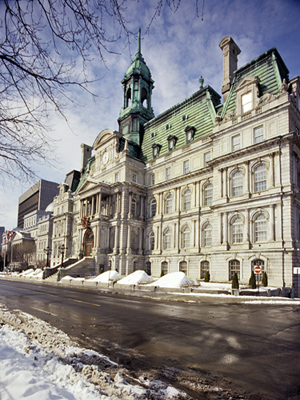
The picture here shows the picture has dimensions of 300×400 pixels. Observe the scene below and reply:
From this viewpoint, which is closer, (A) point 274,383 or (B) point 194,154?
(A) point 274,383

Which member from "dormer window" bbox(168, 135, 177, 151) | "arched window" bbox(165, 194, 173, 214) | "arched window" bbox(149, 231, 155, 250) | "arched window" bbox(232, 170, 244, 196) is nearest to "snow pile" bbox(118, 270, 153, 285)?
"arched window" bbox(232, 170, 244, 196)

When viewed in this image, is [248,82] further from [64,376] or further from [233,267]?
[64,376]

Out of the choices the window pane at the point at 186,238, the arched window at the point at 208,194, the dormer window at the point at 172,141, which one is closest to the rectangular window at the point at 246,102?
the arched window at the point at 208,194

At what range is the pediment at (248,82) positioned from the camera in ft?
106

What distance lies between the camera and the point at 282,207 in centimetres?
2769

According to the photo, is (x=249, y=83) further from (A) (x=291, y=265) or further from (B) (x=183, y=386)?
(B) (x=183, y=386)

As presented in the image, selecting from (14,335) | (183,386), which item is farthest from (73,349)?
(183,386)

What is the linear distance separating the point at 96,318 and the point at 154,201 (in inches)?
1371

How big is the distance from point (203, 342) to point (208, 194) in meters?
30.8

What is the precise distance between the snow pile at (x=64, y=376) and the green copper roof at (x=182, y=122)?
1421 inches

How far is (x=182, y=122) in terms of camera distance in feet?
147

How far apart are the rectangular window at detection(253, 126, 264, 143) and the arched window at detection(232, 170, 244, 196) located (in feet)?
12.5

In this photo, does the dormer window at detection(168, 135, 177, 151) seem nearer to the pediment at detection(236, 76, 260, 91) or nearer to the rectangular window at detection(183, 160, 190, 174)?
the rectangular window at detection(183, 160, 190, 174)

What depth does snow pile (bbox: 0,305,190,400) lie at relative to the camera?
171 inches
